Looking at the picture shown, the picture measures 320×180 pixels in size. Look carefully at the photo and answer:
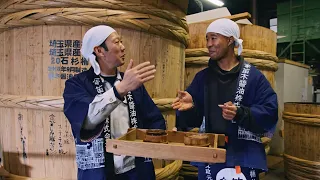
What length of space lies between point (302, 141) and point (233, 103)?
2.69 meters

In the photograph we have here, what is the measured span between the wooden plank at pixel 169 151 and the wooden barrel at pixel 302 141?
3.17 meters

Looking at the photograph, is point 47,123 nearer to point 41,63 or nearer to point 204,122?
point 41,63

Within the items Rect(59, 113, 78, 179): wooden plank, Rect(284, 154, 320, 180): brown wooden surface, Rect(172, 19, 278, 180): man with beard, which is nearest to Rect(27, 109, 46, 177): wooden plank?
Rect(59, 113, 78, 179): wooden plank

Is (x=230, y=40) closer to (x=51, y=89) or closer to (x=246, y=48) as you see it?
(x=51, y=89)

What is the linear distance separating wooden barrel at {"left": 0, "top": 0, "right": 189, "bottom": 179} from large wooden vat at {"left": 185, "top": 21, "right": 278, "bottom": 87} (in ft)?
4.83

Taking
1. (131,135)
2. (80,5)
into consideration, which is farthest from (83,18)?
(131,135)

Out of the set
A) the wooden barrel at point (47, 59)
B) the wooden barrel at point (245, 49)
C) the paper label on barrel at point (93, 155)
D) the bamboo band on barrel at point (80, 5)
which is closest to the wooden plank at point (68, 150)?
the wooden barrel at point (47, 59)

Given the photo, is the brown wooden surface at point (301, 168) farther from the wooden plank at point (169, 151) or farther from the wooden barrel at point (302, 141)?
the wooden plank at point (169, 151)

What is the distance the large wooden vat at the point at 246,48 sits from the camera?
→ 13.1 ft

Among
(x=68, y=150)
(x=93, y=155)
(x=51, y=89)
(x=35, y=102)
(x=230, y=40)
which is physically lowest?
(x=68, y=150)

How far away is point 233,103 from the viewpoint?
213cm

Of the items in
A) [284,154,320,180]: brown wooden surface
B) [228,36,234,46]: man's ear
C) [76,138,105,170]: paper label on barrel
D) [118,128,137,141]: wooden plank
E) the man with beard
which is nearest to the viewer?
[118,128,137,141]: wooden plank

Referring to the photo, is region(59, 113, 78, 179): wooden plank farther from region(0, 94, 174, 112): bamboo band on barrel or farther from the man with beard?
the man with beard

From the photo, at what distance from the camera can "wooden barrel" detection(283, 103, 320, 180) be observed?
401cm
